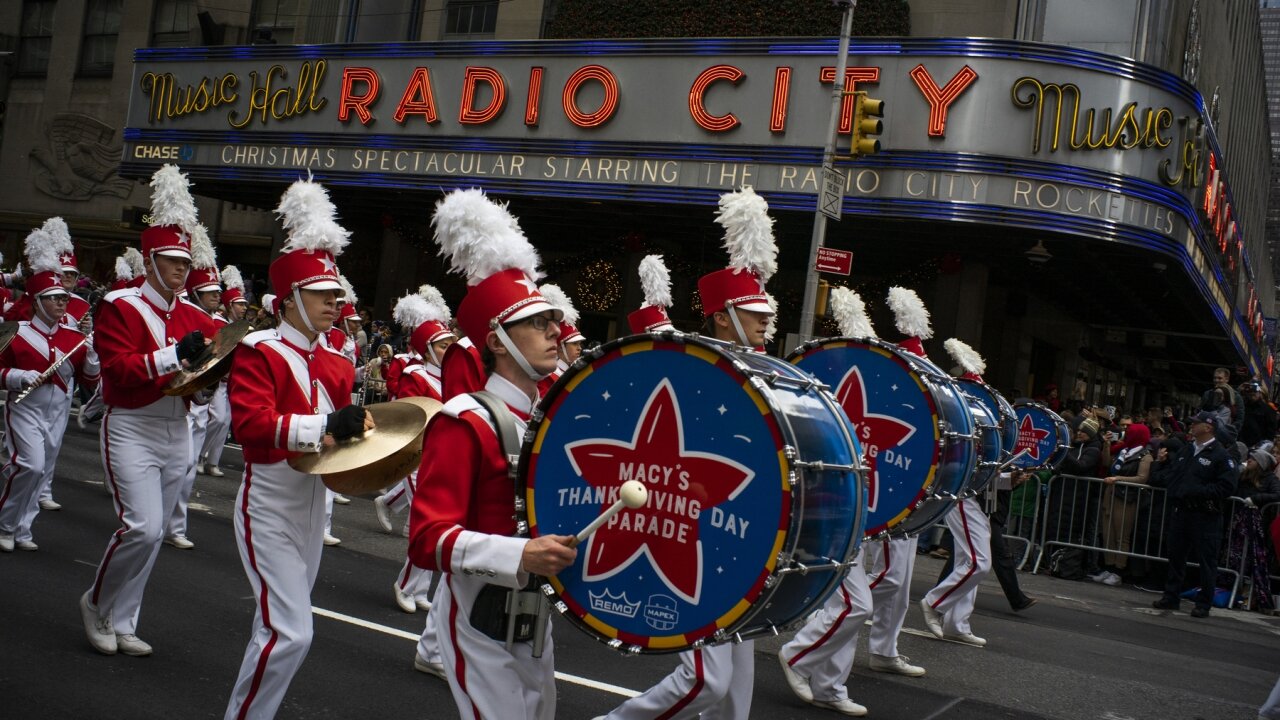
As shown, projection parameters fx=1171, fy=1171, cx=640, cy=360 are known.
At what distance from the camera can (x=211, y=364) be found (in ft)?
17.1

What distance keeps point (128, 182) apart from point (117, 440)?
90.6 feet

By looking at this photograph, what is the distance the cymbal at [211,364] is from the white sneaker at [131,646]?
4.80ft

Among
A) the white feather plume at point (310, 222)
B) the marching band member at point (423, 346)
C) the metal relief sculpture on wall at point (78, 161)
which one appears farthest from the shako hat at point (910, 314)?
the metal relief sculpture on wall at point (78, 161)

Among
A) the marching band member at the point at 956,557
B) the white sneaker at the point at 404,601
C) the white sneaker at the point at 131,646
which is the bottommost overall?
the white sneaker at the point at 131,646

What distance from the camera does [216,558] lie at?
8805mm

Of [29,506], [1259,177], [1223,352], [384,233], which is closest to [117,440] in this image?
[29,506]

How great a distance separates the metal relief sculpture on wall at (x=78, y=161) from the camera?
31.3m

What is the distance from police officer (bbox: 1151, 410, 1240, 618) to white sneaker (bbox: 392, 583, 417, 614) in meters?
8.11

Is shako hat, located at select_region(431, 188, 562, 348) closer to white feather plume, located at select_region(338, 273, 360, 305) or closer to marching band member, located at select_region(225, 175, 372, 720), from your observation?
marching band member, located at select_region(225, 175, 372, 720)

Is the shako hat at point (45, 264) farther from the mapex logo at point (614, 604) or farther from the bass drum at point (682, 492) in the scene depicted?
the mapex logo at point (614, 604)

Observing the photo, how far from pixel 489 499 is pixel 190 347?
2.90m

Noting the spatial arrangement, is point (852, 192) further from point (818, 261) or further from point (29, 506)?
point (29, 506)

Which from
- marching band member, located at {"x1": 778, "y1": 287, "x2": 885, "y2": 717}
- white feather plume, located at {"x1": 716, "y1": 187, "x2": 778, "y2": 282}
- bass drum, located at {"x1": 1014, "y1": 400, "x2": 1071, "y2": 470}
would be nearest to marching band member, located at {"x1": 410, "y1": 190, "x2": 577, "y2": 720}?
white feather plume, located at {"x1": 716, "y1": 187, "x2": 778, "y2": 282}

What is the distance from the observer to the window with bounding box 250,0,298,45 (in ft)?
92.1
